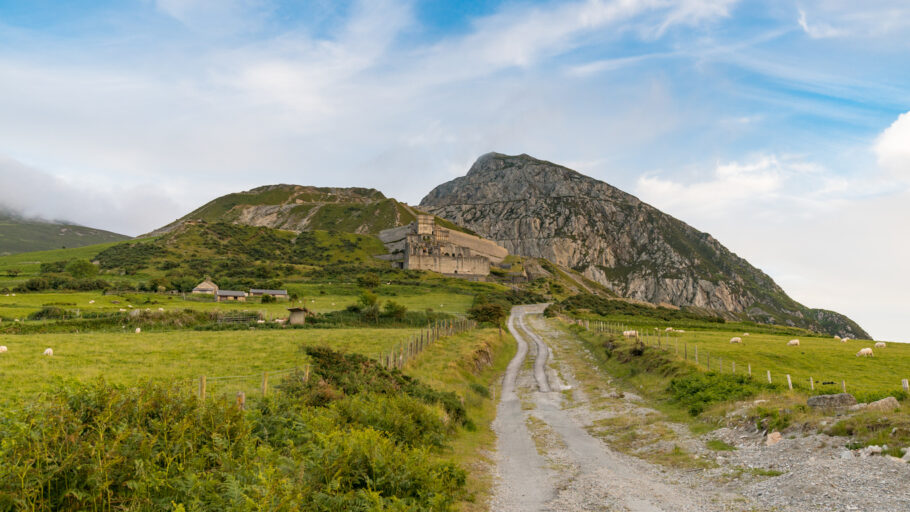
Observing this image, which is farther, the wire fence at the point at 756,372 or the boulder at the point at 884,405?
the wire fence at the point at 756,372

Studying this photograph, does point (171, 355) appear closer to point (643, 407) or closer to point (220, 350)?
point (220, 350)

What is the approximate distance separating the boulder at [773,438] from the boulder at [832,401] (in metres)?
2.45

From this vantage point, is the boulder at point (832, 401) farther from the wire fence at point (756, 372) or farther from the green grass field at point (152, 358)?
the green grass field at point (152, 358)

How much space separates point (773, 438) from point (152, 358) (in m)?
33.2

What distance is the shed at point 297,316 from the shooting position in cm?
6384

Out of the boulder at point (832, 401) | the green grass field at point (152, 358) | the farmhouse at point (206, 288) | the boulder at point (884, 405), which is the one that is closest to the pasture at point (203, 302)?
the farmhouse at point (206, 288)

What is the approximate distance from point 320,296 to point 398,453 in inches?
3664

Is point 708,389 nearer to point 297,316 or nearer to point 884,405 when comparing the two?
point 884,405

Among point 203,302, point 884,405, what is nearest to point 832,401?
point 884,405

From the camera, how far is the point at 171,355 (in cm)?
3266

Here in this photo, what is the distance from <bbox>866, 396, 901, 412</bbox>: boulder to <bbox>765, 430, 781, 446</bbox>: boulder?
286 cm

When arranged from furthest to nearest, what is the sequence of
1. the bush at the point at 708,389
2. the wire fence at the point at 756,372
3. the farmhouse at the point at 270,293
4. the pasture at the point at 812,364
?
1. the farmhouse at the point at 270,293
2. the pasture at the point at 812,364
3. the wire fence at the point at 756,372
4. the bush at the point at 708,389

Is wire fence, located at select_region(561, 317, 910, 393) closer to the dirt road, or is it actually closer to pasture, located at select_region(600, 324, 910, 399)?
pasture, located at select_region(600, 324, 910, 399)

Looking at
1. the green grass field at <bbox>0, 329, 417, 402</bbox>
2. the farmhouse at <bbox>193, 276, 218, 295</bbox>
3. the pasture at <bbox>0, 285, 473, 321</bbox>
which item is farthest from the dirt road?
the farmhouse at <bbox>193, 276, 218, 295</bbox>
